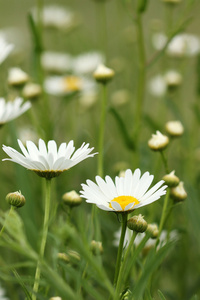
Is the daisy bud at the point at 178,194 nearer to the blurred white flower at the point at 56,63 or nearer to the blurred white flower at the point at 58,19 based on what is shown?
the blurred white flower at the point at 56,63

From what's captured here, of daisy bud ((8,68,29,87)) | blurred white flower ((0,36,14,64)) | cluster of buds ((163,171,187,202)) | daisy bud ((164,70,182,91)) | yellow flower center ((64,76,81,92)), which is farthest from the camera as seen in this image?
yellow flower center ((64,76,81,92))

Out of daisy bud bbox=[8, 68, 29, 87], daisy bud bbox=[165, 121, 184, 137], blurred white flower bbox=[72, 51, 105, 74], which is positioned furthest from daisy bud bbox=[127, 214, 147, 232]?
Result: blurred white flower bbox=[72, 51, 105, 74]

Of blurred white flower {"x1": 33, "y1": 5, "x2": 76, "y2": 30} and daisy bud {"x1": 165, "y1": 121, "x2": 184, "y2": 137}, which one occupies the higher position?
blurred white flower {"x1": 33, "y1": 5, "x2": 76, "y2": 30}

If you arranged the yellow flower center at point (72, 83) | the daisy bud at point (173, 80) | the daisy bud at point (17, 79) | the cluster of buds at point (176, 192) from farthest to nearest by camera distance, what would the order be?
1. the yellow flower center at point (72, 83)
2. the daisy bud at point (173, 80)
3. the daisy bud at point (17, 79)
4. the cluster of buds at point (176, 192)

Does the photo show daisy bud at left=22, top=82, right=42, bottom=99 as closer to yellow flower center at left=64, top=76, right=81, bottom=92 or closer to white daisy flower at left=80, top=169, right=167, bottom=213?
yellow flower center at left=64, top=76, right=81, bottom=92

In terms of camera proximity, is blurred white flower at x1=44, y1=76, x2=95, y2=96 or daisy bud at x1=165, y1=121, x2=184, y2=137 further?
blurred white flower at x1=44, y1=76, x2=95, y2=96

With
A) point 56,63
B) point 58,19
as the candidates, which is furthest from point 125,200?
point 58,19

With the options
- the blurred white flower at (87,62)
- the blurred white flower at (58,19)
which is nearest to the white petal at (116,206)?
the blurred white flower at (87,62)
